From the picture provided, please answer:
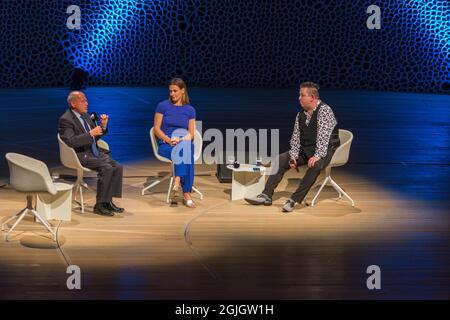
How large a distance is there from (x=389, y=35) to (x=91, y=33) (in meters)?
7.48

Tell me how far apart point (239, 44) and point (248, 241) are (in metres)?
15.2

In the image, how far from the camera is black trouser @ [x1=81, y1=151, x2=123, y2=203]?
753 centimetres

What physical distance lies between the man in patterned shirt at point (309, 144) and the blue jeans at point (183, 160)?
0.59 m

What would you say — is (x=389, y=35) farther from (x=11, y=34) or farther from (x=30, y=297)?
(x=30, y=297)

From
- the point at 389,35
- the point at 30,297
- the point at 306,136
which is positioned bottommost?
the point at 30,297

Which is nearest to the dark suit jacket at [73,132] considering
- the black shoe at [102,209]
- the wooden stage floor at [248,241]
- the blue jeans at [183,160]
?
the black shoe at [102,209]

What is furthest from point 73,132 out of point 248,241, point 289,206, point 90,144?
point 289,206

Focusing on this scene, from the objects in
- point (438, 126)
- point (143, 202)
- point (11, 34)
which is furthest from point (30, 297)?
point (11, 34)

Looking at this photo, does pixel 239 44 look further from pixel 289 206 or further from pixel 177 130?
pixel 289 206

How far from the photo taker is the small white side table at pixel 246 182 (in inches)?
324

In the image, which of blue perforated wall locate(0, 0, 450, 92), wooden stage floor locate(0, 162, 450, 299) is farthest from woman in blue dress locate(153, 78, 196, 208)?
blue perforated wall locate(0, 0, 450, 92)

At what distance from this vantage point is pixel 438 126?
1428cm

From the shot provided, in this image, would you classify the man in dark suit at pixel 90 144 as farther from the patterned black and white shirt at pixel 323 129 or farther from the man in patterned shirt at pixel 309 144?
the patterned black and white shirt at pixel 323 129

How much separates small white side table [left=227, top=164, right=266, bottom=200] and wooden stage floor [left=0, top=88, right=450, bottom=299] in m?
0.15
